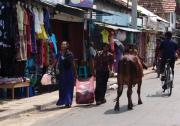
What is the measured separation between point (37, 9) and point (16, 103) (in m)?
3.15

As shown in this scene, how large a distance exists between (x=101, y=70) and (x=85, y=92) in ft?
2.38

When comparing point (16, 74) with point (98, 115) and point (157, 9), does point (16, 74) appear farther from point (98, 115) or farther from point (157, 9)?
point (157, 9)

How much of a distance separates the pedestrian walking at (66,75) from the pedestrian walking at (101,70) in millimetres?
699

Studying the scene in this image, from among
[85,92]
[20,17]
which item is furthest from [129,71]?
[20,17]

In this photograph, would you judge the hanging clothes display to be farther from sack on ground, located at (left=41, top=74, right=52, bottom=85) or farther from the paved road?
the paved road

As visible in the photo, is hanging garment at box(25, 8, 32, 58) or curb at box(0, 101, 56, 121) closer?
curb at box(0, 101, 56, 121)

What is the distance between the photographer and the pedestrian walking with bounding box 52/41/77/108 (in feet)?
45.6

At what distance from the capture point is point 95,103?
14.6 m

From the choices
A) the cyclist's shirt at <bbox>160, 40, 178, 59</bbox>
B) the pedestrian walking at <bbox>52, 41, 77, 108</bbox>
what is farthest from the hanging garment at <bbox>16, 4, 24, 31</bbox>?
the cyclist's shirt at <bbox>160, 40, 178, 59</bbox>

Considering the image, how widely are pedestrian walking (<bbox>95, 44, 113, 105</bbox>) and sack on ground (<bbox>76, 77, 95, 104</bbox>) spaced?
0.48 ft

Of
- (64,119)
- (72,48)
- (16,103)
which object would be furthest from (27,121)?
(72,48)

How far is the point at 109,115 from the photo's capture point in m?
12.2

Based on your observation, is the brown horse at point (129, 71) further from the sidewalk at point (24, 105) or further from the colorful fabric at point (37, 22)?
the colorful fabric at point (37, 22)

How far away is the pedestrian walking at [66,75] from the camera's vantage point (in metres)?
13.9
